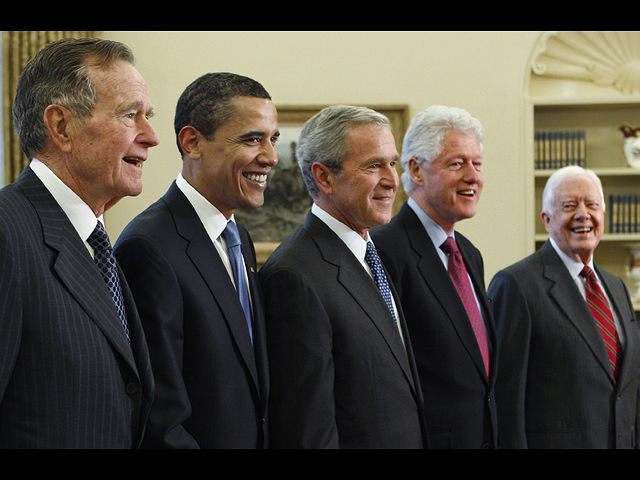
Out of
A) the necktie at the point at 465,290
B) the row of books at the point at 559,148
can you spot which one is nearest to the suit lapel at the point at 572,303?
the necktie at the point at 465,290

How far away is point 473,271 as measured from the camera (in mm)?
2480

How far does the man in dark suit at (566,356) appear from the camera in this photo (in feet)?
8.14

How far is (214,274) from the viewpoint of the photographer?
1685 mm

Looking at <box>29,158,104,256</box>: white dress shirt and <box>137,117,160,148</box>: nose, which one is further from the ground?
<box>137,117,160,148</box>: nose

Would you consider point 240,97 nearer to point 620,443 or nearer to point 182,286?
point 182,286

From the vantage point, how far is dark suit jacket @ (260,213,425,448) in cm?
174

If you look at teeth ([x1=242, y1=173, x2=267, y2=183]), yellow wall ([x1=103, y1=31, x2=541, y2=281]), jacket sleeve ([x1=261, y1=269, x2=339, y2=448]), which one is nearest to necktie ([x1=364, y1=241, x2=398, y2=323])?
jacket sleeve ([x1=261, y1=269, x2=339, y2=448])

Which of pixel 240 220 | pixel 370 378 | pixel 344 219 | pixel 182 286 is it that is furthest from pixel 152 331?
pixel 240 220

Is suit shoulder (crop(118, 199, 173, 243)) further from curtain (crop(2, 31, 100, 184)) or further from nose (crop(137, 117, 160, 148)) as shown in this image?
curtain (crop(2, 31, 100, 184))

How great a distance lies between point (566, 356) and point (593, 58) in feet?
10.9

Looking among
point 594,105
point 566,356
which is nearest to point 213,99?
point 566,356

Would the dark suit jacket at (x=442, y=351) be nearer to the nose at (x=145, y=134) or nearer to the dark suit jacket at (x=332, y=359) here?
the dark suit jacket at (x=332, y=359)

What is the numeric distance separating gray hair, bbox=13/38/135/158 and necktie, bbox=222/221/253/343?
0.56 meters

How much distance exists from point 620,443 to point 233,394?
170 centimetres
